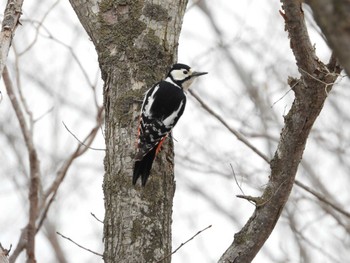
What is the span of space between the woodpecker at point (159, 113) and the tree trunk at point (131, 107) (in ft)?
0.19

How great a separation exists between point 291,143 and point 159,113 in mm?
1331

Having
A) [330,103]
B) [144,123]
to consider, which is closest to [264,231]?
[144,123]

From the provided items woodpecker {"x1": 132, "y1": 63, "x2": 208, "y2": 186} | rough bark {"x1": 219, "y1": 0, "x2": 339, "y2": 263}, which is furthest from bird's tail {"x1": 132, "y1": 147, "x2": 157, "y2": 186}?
rough bark {"x1": 219, "y1": 0, "x2": 339, "y2": 263}

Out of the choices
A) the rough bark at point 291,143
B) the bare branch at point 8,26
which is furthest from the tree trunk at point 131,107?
the bare branch at point 8,26

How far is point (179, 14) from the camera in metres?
3.96

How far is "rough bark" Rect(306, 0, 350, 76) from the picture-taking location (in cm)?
92

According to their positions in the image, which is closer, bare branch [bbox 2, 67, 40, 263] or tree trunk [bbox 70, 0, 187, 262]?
tree trunk [bbox 70, 0, 187, 262]

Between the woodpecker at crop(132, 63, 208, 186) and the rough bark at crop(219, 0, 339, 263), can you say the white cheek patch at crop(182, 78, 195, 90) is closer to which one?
the woodpecker at crop(132, 63, 208, 186)

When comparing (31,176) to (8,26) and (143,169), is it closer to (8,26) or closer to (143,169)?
(143,169)

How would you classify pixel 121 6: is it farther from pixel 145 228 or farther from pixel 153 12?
pixel 145 228

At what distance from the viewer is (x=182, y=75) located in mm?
4605

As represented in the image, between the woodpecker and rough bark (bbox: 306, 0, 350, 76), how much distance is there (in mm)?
2382

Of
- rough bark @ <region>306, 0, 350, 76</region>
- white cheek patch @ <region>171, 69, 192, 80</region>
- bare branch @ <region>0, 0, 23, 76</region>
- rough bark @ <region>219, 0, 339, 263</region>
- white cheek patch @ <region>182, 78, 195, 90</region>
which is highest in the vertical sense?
white cheek patch @ <region>182, 78, 195, 90</region>

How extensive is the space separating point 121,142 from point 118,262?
2.31 feet
